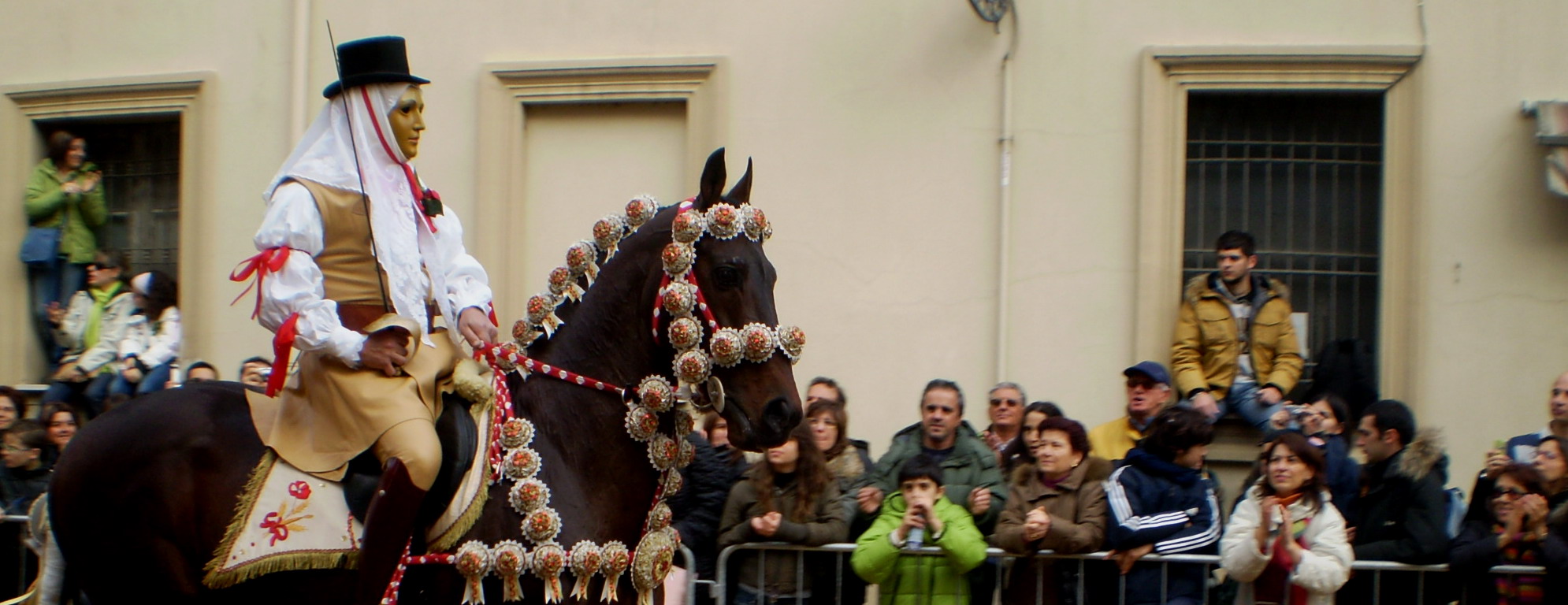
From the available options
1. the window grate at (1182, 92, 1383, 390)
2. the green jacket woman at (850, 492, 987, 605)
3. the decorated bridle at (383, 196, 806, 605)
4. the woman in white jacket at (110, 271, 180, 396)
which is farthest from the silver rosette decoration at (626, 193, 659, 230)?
the woman in white jacket at (110, 271, 180, 396)

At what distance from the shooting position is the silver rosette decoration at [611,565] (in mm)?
4461

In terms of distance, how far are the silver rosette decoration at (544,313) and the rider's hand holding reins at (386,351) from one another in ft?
1.26

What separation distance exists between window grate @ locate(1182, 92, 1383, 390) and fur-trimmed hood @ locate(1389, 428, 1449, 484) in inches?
107

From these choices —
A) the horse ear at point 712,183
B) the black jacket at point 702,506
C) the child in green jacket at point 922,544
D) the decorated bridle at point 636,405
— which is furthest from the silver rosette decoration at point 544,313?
the black jacket at point 702,506

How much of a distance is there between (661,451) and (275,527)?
3.69 ft

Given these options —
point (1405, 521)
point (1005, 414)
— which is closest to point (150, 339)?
point (1005, 414)

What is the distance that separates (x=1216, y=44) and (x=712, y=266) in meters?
5.71

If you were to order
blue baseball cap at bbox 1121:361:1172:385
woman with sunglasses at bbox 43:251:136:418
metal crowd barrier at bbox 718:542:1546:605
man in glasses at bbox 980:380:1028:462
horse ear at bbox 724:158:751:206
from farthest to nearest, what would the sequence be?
woman with sunglasses at bbox 43:251:136:418 → man in glasses at bbox 980:380:1028:462 → blue baseball cap at bbox 1121:361:1172:385 → metal crowd barrier at bbox 718:542:1546:605 → horse ear at bbox 724:158:751:206

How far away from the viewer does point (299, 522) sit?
4.52 meters

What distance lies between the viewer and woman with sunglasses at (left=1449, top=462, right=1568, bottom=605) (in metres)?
6.37

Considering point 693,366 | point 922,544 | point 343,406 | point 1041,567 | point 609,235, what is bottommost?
point 1041,567

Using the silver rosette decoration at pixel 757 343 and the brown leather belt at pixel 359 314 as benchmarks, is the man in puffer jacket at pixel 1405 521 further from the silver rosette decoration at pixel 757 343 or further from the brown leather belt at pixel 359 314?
the brown leather belt at pixel 359 314

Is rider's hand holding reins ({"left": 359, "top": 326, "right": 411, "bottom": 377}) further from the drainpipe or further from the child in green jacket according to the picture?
the drainpipe

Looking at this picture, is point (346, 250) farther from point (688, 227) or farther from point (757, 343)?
point (757, 343)
